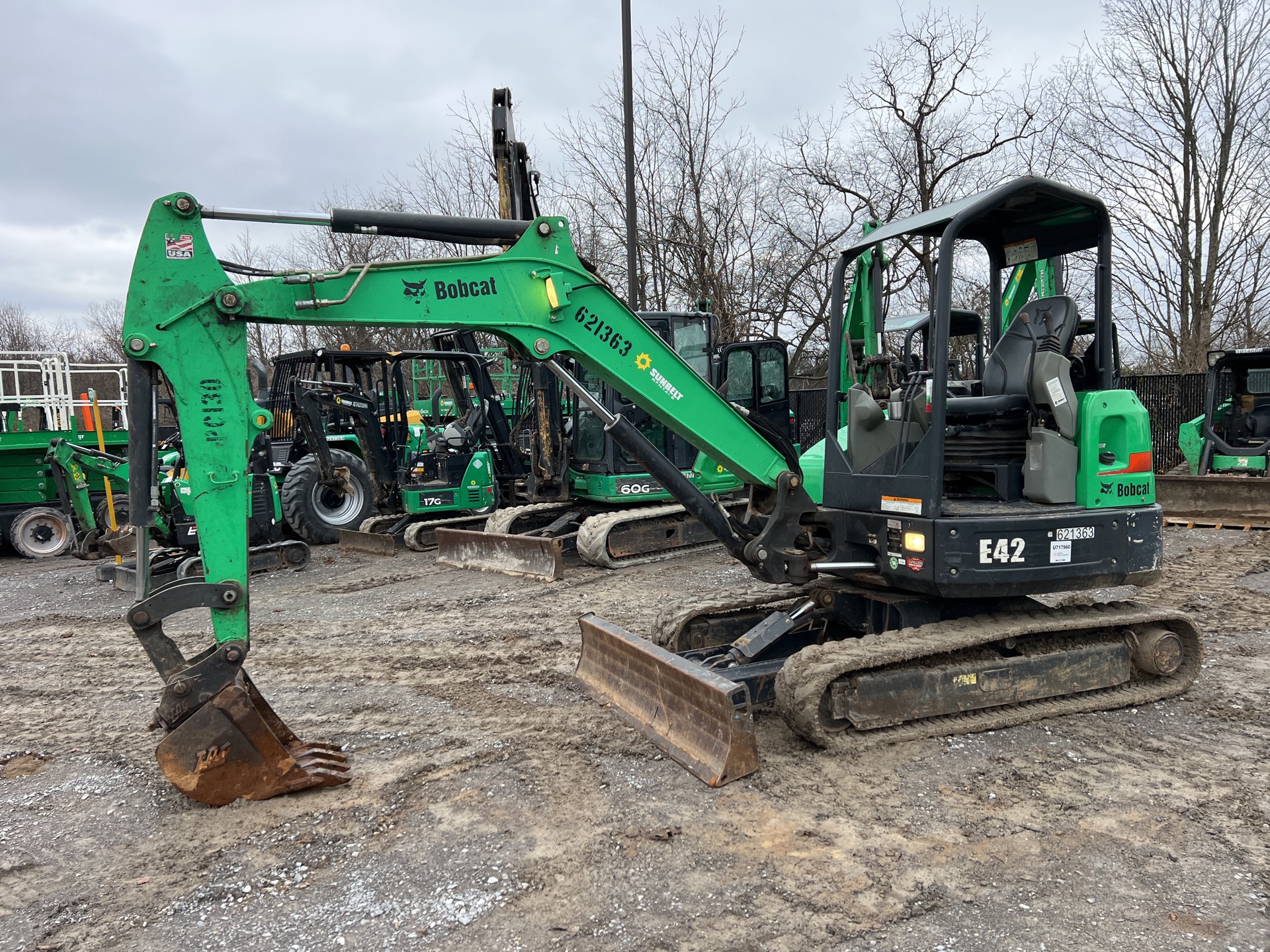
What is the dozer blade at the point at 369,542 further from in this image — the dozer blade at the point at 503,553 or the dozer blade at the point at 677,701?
the dozer blade at the point at 677,701

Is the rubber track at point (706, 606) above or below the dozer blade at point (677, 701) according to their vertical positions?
above

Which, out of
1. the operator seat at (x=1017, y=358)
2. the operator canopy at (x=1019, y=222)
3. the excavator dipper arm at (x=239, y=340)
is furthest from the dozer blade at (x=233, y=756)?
the operator canopy at (x=1019, y=222)

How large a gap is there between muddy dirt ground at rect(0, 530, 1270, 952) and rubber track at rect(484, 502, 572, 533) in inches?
174

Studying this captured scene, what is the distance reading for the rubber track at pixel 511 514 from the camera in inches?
400

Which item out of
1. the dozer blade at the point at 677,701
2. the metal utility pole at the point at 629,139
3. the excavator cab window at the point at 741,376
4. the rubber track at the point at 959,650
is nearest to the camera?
the dozer blade at the point at 677,701

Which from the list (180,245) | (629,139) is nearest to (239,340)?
(180,245)

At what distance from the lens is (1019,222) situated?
502 cm

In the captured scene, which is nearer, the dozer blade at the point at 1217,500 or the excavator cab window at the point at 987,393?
the excavator cab window at the point at 987,393

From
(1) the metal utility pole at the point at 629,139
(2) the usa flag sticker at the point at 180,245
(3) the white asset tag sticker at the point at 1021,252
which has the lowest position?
(2) the usa flag sticker at the point at 180,245

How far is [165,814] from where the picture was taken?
12.7 feet

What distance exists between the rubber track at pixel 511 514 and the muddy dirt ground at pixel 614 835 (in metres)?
4.42

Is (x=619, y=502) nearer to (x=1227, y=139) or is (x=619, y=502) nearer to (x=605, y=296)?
(x=605, y=296)

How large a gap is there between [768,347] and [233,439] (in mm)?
7664

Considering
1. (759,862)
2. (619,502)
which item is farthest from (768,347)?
(759,862)
